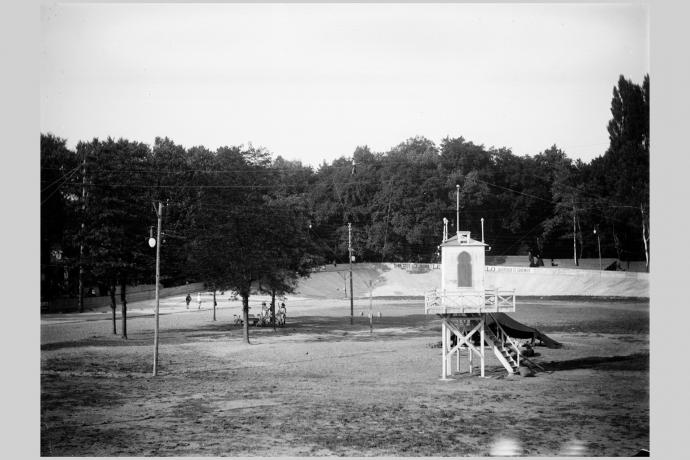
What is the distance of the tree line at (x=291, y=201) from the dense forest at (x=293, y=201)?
3.3 inches

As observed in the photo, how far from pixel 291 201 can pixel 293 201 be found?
629mm

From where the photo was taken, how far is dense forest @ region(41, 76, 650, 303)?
1139 inches

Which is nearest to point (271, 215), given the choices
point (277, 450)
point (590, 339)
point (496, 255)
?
point (590, 339)

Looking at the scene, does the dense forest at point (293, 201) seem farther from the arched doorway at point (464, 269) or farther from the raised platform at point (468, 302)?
the raised platform at point (468, 302)

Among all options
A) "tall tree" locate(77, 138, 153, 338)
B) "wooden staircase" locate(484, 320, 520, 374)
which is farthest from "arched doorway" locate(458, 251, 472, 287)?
"tall tree" locate(77, 138, 153, 338)

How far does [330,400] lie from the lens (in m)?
22.9

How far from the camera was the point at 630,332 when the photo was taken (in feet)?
112

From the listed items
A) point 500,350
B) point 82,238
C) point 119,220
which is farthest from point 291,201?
point 500,350

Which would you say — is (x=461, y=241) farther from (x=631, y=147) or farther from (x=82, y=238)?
(x=82, y=238)

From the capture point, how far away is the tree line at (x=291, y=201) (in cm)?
2895

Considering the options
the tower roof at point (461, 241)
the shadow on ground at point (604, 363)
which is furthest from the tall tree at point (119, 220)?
the shadow on ground at point (604, 363)

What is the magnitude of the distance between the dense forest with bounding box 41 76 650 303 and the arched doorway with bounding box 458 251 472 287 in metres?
6.31

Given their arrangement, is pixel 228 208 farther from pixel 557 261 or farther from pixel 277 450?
pixel 557 261

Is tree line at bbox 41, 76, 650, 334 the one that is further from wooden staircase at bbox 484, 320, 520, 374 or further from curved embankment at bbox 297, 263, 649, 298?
wooden staircase at bbox 484, 320, 520, 374
